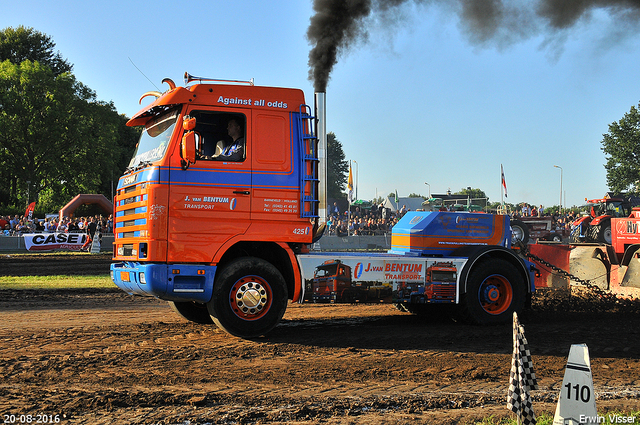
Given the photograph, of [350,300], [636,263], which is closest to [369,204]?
[636,263]

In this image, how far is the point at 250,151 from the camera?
26.3ft

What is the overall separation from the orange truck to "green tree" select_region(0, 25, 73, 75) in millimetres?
55492

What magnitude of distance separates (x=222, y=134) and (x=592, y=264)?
9080 millimetres

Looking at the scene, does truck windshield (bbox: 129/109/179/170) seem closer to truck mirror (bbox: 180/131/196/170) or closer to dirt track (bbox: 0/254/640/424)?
truck mirror (bbox: 180/131/196/170)

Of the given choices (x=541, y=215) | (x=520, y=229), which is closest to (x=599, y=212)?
(x=541, y=215)

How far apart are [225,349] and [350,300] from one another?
200 cm

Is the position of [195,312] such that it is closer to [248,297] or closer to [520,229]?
[248,297]

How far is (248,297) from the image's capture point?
25.8 ft

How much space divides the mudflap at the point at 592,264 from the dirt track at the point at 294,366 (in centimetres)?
224

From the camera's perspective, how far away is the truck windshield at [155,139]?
7.91 m

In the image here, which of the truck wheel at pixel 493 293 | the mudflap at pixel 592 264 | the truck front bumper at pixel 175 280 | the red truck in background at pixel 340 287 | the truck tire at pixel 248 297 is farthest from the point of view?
the mudflap at pixel 592 264

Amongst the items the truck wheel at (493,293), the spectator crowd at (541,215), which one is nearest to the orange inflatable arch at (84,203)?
the spectator crowd at (541,215)

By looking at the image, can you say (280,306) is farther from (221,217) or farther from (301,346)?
(221,217)

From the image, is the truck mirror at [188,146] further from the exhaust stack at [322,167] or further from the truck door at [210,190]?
the exhaust stack at [322,167]
